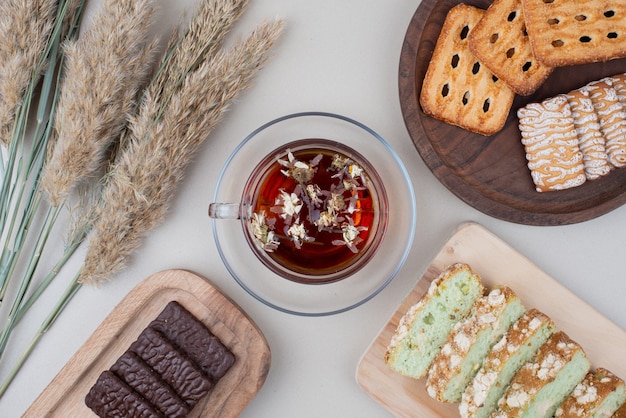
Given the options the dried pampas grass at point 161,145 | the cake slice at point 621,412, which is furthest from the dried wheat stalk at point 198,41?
the cake slice at point 621,412

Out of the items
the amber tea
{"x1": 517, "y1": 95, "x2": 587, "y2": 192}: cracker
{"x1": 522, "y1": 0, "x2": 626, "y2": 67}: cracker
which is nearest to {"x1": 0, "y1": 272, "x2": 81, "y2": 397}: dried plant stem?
the amber tea

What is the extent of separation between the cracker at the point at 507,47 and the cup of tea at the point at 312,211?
0.56 meters

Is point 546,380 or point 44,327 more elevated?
point 44,327

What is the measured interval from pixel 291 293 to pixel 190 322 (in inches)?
15.9

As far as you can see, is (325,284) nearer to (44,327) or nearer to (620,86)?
(44,327)

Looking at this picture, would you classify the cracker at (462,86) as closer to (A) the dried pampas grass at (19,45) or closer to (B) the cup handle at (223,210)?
(B) the cup handle at (223,210)

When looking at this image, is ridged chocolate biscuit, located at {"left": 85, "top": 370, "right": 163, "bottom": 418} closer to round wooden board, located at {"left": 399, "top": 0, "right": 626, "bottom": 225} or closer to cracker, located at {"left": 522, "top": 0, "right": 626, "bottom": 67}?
round wooden board, located at {"left": 399, "top": 0, "right": 626, "bottom": 225}

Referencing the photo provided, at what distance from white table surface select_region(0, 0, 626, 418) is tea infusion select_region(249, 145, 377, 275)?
1.02 ft

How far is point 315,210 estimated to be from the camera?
2000 millimetres

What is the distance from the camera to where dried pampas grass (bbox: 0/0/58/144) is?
2117 mm

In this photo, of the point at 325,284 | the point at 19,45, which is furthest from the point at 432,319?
the point at 19,45

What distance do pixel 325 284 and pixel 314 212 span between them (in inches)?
11.4

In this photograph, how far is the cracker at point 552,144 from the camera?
80.1 inches

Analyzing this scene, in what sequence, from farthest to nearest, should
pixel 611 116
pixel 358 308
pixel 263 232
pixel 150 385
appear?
pixel 358 308, pixel 150 385, pixel 611 116, pixel 263 232
